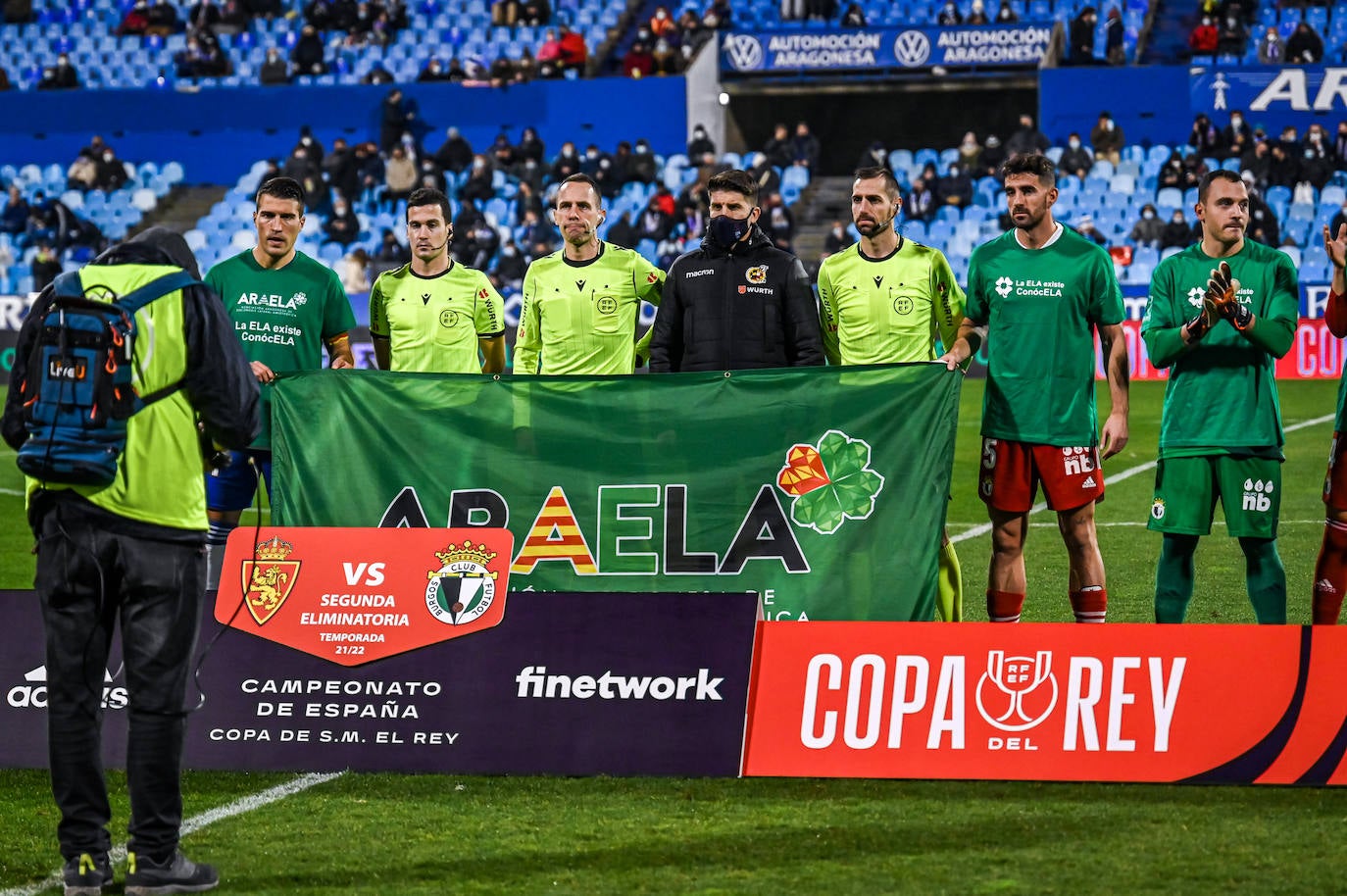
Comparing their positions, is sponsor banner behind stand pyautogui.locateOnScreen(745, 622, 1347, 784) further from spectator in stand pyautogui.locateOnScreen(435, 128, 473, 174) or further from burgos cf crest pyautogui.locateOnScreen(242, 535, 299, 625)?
spectator in stand pyautogui.locateOnScreen(435, 128, 473, 174)

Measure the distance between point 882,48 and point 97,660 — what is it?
88.5ft

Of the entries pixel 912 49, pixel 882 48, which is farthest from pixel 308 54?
pixel 912 49

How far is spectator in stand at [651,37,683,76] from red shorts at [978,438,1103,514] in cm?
2455

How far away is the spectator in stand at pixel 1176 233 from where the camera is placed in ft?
81.9

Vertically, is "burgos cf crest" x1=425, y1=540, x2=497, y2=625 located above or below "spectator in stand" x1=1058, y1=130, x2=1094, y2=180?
below

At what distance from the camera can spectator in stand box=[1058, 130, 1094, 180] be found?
2712cm

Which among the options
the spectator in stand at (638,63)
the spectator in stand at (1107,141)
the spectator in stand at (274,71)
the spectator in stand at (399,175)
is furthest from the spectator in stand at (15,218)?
the spectator in stand at (1107,141)

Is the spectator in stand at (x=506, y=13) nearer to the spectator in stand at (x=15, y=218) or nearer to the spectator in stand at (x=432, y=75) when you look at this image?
the spectator in stand at (x=432, y=75)

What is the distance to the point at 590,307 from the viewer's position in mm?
8016

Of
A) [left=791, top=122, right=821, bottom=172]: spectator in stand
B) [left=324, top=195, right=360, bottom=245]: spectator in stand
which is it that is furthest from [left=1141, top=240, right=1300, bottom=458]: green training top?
[left=791, top=122, right=821, bottom=172]: spectator in stand

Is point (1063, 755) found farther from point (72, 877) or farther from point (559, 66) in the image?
point (559, 66)

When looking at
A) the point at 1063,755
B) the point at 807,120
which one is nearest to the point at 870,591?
the point at 1063,755

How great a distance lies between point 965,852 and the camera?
4.78 metres

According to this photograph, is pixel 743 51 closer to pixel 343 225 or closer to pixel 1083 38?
pixel 1083 38
